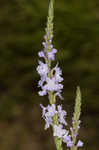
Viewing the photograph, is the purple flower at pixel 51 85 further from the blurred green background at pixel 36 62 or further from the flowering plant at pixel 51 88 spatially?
the blurred green background at pixel 36 62

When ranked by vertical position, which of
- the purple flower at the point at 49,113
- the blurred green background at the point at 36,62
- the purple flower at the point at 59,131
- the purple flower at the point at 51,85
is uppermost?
the blurred green background at the point at 36,62

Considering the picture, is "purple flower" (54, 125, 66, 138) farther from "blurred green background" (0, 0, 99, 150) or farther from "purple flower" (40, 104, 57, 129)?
"blurred green background" (0, 0, 99, 150)

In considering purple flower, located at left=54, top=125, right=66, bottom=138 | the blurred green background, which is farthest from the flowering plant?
the blurred green background

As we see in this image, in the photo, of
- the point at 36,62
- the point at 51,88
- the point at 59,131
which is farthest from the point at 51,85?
the point at 36,62

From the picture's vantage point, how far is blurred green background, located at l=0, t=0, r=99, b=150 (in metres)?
3.29

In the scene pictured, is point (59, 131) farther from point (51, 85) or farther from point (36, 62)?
point (36, 62)

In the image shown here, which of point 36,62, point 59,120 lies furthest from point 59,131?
point 36,62

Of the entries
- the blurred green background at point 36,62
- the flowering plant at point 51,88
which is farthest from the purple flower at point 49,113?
the blurred green background at point 36,62

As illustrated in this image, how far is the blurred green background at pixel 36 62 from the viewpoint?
10.8ft

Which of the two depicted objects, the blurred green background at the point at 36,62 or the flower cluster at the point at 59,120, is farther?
the blurred green background at the point at 36,62

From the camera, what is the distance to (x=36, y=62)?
3.41 m

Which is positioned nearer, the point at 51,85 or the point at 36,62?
the point at 51,85

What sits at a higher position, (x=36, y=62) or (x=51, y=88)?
(x=36, y=62)

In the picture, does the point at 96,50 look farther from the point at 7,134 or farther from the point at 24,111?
the point at 7,134
